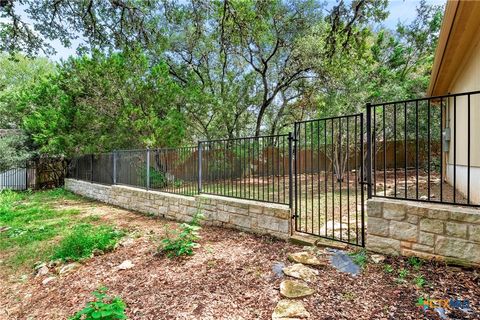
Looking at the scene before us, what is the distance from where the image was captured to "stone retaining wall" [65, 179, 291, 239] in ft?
13.3

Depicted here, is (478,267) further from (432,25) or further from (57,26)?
(432,25)

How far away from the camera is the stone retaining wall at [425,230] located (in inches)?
102

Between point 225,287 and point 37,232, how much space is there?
16.0 ft

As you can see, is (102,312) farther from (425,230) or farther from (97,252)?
(425,230)

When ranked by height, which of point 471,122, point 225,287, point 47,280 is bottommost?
point 47,280

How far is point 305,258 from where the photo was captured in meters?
3.21

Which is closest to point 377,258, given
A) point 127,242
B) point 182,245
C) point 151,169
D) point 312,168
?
point 312,168

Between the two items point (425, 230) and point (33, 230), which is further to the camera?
point (33, 230)

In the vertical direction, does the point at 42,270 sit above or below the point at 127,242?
below

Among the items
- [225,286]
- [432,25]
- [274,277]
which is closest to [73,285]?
[225,286]

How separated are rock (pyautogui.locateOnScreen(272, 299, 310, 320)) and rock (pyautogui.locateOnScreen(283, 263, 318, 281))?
0.43m

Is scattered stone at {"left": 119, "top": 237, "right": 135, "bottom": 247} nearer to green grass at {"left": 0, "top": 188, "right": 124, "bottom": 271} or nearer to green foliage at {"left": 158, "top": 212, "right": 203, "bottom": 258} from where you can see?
green grass at {"left": 0, "top": 188, "right": 124, "bottom": 271}

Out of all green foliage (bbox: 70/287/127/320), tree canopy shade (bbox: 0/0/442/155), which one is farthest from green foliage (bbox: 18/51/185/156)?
green foliage (bbox: 70/287/127/320)

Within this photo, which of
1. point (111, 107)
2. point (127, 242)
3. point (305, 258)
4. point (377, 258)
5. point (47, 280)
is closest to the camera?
point (377, 258)
